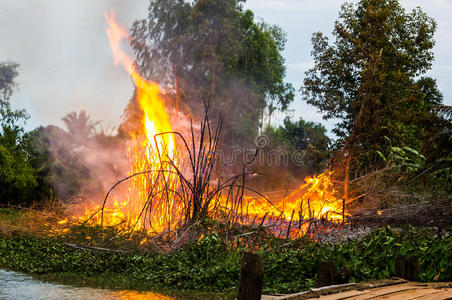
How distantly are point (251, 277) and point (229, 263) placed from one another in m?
2.58

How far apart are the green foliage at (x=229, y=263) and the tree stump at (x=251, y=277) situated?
191 centimetres

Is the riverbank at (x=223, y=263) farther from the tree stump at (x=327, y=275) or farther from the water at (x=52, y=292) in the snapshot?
the tree stump at (x=327, y=275)

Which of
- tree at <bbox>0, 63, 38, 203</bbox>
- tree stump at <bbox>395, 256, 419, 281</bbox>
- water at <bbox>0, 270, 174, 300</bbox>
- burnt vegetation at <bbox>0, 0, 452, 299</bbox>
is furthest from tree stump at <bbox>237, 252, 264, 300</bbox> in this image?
tree at <bbox>0, 63, 38, 203</bbox>

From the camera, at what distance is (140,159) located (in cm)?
826

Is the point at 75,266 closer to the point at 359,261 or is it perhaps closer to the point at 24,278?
the point at 24,278

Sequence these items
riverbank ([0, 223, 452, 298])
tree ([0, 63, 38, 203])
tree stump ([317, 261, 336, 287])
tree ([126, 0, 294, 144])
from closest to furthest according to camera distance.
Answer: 1. tree stump ([317, 261, 336, 287])
2. riverbank ([0, 223, 452, 298])
3. tree ([0, 63, 38, 203])
4. tree ([126, 0, 294, 144])

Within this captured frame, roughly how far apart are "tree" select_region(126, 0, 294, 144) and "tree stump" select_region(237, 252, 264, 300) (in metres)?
23.1

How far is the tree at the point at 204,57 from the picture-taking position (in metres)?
27.0

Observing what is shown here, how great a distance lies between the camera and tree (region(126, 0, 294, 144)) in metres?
27.0

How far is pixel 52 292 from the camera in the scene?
5039 mm

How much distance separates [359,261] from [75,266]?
352cm

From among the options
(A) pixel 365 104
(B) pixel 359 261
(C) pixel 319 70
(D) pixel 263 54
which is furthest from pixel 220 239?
(D) pixel 263 54

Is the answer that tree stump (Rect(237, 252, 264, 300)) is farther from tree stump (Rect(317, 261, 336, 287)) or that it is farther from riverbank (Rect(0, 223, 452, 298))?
riverbank (Rect(0, 223, 452, 298))

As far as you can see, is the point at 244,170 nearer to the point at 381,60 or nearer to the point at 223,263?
the point at 223,263
